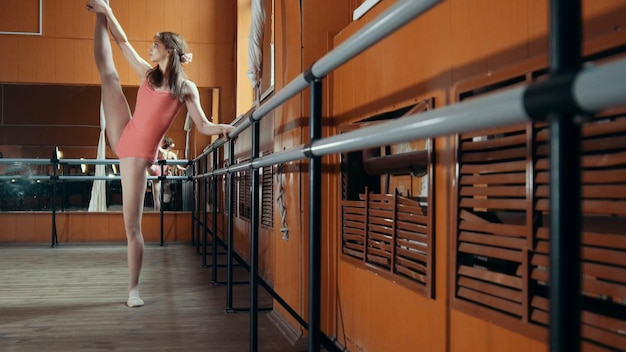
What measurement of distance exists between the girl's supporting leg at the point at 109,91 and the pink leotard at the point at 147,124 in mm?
52

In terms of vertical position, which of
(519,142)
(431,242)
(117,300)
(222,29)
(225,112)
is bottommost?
(117,300)

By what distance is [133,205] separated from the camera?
8.76 ft

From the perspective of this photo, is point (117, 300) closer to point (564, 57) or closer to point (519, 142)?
point (519, 142)

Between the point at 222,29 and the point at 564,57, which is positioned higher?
the point at 222,29

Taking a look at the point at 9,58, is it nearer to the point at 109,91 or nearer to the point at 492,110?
the point at 109,91

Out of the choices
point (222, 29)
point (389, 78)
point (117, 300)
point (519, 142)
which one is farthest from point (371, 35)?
point (222, 29)

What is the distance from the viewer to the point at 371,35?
0.82 m

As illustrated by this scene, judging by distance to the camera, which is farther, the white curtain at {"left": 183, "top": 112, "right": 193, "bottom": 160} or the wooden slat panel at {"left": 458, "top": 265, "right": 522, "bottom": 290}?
the white curtain at {"left": 183, "top": 112, "right": 193, "bottom": 160}

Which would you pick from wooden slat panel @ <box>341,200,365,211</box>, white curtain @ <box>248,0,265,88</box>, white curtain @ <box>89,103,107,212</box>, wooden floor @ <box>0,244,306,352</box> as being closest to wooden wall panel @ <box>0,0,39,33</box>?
white curtain @ <box>89,103,107,212</box>

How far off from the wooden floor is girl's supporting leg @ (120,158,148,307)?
11 cm

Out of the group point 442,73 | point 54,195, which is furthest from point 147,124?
point 54,195

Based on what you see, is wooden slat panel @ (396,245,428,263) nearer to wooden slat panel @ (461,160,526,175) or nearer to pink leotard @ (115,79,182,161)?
wooden slat panel @ (461,160,526,175)

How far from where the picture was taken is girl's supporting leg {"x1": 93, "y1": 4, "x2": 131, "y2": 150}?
8.89 ft

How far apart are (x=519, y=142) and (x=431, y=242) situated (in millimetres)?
374
